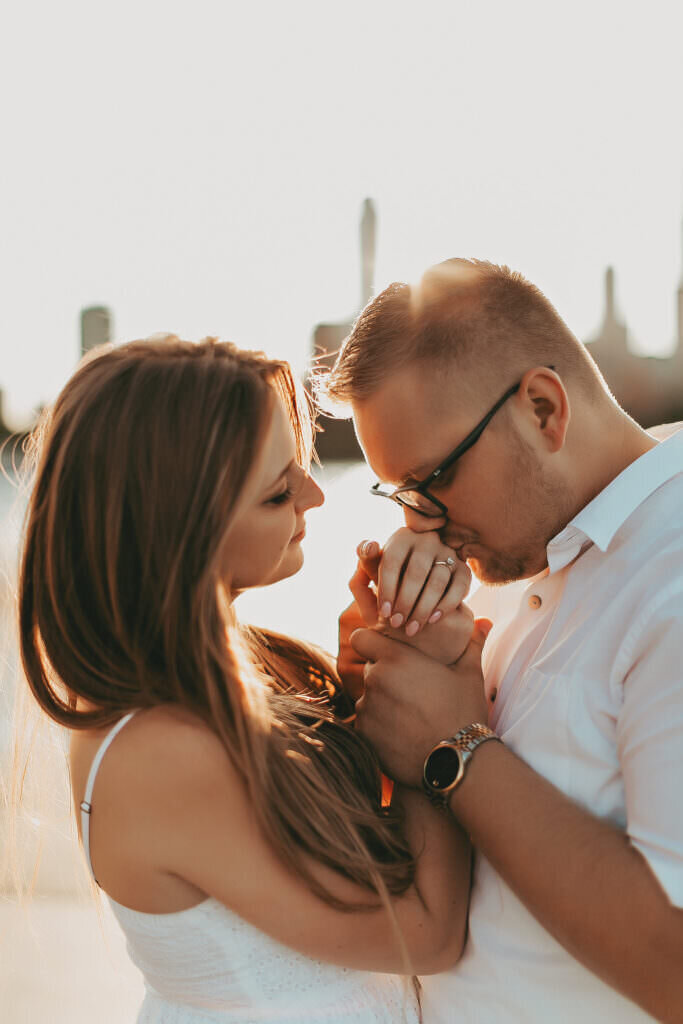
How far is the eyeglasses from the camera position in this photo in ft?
6.55

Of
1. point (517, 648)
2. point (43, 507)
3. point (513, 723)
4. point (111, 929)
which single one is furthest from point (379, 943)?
point (111, 929)

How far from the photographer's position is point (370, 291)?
7.50ft

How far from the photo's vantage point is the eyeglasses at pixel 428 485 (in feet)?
6.55

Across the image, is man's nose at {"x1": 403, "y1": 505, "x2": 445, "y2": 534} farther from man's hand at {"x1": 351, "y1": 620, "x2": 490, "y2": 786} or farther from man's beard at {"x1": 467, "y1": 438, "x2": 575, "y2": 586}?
man's hand at {"x1": 351, "y1": 620, "x2": 490, "y2": 786}

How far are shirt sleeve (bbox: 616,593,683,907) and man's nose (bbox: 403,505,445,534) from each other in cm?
62

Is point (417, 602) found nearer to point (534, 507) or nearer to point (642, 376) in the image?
point (534, 507)

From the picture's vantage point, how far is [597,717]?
162 cm

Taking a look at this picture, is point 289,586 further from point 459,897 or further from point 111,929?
point 459,897

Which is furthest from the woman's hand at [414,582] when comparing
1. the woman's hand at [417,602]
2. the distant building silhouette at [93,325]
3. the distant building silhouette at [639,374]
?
the distant building silhouette at [639,374]

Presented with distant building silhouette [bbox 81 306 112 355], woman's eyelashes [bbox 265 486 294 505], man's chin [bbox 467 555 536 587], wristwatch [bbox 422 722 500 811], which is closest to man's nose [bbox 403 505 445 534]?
man's chin [bbox 467 555 536 587]

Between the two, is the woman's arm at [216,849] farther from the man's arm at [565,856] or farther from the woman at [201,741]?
the man's arm at [565,856]

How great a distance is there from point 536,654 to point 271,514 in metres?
0.57

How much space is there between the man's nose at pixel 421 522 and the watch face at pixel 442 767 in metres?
0.54

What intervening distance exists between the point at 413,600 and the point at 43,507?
28.6 inches
